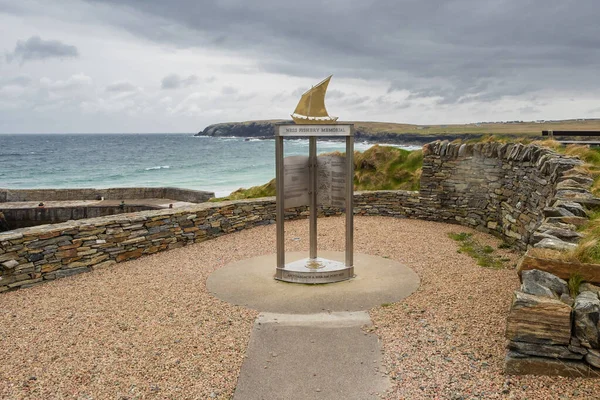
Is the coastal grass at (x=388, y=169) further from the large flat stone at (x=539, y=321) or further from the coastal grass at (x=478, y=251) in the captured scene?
the large flat stone at (x=539, y=321)

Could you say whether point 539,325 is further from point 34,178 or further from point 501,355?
point 34,178

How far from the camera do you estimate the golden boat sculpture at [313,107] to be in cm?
814

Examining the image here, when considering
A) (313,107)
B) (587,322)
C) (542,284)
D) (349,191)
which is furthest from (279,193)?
(587,322)

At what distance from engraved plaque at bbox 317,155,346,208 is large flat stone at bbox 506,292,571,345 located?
14.3ft

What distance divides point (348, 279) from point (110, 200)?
2132cm

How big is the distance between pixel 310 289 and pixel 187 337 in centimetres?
258

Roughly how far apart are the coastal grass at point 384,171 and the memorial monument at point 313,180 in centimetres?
938

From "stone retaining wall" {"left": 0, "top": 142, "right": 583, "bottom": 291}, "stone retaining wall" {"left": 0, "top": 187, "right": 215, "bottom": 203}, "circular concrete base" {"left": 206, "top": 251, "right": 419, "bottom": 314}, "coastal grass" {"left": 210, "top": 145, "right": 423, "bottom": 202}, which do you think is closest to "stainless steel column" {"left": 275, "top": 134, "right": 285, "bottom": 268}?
"circular concrete base" {"left": 206, "top": 251, "right": 419, "bottom": 314}

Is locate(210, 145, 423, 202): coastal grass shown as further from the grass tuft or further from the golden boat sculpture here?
the grass tuft

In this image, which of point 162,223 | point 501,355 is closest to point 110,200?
point 162,223

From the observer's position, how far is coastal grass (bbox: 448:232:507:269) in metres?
9.10

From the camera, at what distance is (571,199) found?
727 cm

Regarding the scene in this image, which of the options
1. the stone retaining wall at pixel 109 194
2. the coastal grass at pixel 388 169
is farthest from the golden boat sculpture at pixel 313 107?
the stone retaining wall at pixel 109 194

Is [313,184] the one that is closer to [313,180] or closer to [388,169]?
[313,180]
